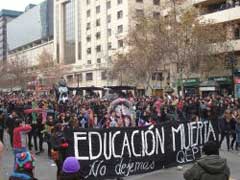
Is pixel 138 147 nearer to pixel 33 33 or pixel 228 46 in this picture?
pixel 228 46

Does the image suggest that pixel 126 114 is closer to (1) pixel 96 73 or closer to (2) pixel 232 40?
(2) pixel 232 40

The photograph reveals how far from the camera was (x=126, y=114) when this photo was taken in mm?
14352

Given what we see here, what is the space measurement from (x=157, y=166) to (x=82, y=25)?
67651 mm

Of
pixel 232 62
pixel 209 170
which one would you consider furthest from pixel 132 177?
pixel 232 62

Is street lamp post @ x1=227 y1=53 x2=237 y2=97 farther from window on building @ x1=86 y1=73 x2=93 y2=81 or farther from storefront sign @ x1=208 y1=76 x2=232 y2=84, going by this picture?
window on building @ x1=86 y1=73 x2=93 y2=81

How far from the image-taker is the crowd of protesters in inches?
434

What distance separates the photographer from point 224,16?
42375 mm

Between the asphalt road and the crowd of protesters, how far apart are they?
19.8 inches

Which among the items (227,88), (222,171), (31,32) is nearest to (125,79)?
A: (227,88)

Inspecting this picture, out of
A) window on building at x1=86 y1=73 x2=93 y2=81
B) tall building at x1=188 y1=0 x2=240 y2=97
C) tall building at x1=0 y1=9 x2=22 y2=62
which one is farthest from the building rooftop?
tall building at x1=188 y1=0 x2=240 y2=97

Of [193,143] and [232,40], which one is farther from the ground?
[232,40]

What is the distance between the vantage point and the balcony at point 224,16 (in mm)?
41000

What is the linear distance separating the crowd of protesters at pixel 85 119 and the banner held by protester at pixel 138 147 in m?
0.38

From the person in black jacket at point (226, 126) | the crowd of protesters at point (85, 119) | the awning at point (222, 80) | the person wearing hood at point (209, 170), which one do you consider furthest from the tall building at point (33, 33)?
the person wearing hood at point (209, 170)
